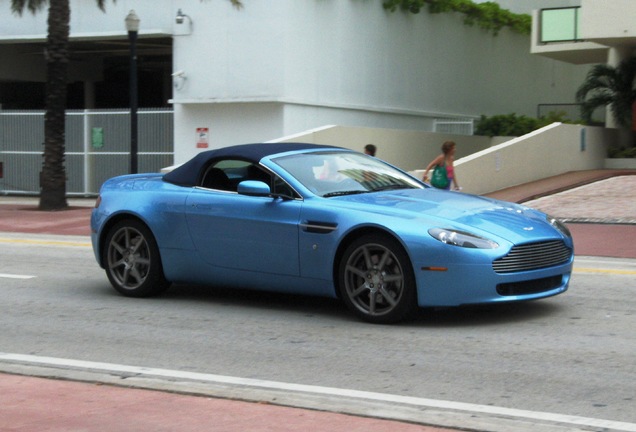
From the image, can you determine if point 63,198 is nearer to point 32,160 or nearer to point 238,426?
point 32,160

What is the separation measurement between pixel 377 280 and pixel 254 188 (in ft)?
4.68

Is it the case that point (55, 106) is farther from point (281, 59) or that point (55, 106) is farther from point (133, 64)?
point (281, 59)

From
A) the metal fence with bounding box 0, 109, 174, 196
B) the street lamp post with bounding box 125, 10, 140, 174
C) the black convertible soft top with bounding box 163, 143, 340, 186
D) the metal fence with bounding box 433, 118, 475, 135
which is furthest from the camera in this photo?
the metal fence with bounding box 433, 118, 475, 135

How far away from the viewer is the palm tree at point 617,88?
2814 cm

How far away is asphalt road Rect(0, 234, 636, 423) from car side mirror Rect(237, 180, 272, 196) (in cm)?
109

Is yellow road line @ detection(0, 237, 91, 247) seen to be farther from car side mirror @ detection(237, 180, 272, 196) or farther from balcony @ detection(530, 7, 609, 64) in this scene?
balcony @ detection(530, 7, 609, 64)

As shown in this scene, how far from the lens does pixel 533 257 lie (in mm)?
8398

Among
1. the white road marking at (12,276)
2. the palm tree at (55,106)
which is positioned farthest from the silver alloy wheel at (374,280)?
the palm tree at (55,106)

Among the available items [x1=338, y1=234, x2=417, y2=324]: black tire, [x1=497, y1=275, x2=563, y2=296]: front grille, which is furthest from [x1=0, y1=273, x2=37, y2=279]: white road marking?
[x1=497, y1=275, x2=563, y2=296]: front grille

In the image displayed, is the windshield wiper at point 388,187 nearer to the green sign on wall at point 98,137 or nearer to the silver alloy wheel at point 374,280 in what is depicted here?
the silver alloy wheel at point 374,280

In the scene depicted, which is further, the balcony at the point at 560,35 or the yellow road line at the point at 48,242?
the balcony at the point at 560,35

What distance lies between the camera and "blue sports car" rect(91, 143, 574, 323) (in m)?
8.23

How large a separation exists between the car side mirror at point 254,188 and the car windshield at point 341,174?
33 cm

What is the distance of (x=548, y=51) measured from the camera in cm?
3142
